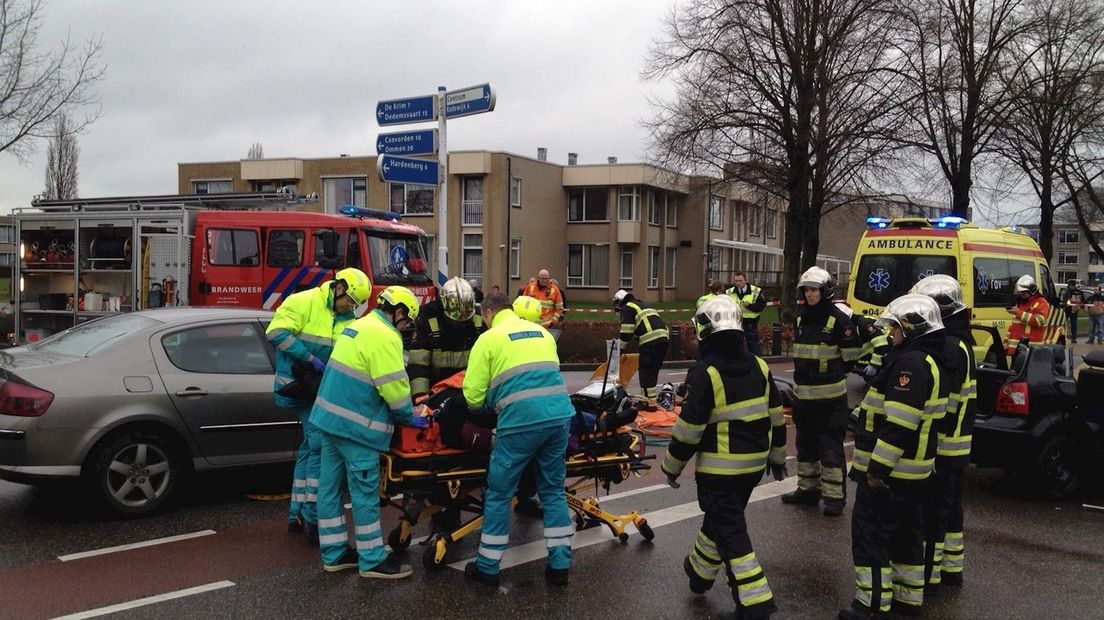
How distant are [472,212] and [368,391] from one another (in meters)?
35.7

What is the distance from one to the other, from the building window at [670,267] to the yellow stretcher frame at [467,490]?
4115 centimetres

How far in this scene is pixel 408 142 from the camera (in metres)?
13.4

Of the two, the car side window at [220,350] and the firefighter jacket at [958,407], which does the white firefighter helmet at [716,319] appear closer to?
the firefighter jacket at [958,407]

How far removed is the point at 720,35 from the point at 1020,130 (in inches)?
436

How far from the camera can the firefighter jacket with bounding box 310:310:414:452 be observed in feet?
17.2

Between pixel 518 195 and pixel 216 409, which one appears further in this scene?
pixel 518 195

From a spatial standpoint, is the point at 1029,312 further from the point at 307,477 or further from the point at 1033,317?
the point at 307,477

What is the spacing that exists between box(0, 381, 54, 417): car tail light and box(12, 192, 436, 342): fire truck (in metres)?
8.05

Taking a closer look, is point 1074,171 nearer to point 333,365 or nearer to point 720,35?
point 720,35

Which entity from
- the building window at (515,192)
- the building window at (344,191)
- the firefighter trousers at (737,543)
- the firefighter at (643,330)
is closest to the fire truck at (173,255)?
the firefighter at (643,330)

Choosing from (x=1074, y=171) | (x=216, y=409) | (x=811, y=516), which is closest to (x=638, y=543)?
(x=811, y=516)

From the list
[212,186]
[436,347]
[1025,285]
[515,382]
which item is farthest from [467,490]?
[212,186]

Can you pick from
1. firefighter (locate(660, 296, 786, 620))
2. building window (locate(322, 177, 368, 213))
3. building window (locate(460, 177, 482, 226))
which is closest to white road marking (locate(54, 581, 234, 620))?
firefighter (locate(660, 296, 786, 620))

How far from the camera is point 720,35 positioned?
23.7 metres
